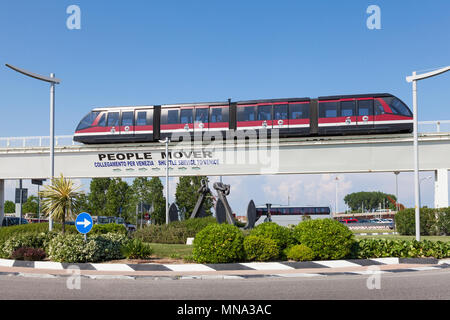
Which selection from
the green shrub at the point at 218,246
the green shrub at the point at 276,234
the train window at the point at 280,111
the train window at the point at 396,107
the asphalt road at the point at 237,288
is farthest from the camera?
the train window at the point at 280,111

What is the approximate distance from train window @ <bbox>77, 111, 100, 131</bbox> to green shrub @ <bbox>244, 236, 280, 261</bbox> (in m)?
23.8

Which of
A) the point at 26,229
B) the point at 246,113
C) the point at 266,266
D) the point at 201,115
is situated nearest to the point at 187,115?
the point at 201,115

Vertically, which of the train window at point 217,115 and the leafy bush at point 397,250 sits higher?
the train window at point 217,115

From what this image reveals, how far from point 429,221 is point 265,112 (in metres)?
13.5

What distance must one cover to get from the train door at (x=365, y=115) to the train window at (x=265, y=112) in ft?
20.1

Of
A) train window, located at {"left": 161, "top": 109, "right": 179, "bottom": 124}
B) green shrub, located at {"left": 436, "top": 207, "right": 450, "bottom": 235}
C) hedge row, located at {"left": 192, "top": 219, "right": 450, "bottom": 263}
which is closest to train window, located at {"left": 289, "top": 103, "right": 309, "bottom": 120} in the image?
train window, located at {"left": 161, "top": 109, "right": 179, "bottom": 124}

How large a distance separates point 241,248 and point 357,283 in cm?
396

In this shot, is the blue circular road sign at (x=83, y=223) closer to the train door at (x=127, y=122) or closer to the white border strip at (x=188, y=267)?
the white border strip at (x=188, y=267)

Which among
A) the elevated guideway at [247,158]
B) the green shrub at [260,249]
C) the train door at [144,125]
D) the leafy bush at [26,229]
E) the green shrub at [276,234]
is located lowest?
the leafy bush at [26,229]

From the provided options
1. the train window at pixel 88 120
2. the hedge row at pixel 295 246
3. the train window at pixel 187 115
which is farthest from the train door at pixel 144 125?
the hedge row at pixel 295 246

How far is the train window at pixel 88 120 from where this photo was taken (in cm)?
3284

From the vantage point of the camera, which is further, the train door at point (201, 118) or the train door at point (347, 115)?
the train door at point (201, 118)
